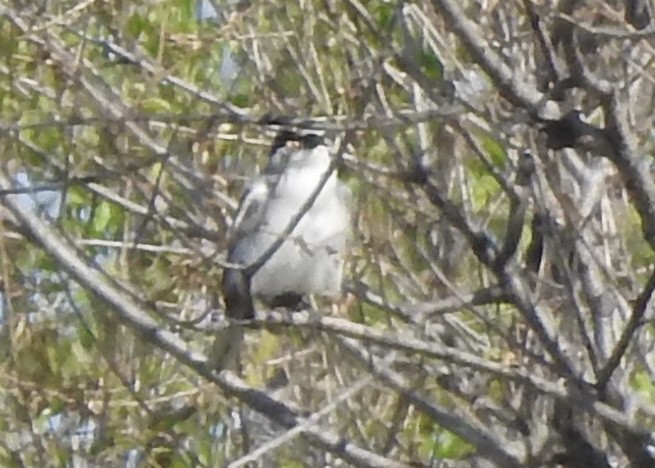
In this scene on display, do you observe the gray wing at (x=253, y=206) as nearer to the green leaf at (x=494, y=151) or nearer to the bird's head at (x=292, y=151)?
the bird's head at (x=292, y=151)

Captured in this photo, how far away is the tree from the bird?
65 mm

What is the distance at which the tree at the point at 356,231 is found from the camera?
263 centimetres

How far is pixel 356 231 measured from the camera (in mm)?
3928

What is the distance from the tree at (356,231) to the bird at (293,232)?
0.07 meters

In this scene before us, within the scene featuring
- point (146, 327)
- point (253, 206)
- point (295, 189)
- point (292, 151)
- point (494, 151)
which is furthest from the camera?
point (295, 189)

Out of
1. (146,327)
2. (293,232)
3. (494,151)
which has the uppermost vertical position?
(494,151)

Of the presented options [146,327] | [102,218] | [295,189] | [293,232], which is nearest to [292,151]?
[295,189]

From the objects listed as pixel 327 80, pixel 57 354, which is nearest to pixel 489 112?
pixel 327 80

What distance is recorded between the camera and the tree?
263cm

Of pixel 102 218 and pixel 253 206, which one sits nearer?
pixel 253 206

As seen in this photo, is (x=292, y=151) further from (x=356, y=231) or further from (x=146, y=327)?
(x=146, y=327)

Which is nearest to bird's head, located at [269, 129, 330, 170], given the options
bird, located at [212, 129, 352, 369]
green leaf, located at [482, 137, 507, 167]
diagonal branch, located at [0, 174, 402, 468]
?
bird, located at [212, 129, 352, 369]

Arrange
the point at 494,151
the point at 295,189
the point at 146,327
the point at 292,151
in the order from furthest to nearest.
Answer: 1. the point at 295,189
2. the point at 292,151
3. the point at 494,151
4. the point at 146,327

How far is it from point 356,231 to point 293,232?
0.35 m
